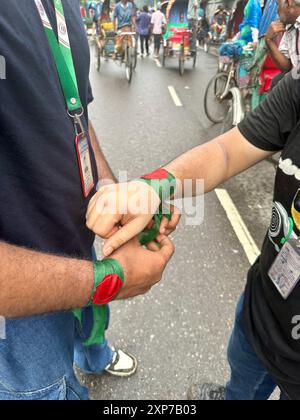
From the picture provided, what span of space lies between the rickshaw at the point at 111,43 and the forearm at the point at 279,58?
539 centimetres

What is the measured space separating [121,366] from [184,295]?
2.26 feet

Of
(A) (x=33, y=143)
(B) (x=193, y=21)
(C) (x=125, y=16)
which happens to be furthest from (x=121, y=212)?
(B) (x=193, y=21)

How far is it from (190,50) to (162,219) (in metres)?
9.38

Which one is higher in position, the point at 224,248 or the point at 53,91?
the point at 53,91

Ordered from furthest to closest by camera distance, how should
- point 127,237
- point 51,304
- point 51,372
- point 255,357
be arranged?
point 255,357 < point 51,372 < point 127,237 < point 51,304

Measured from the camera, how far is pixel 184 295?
221 cm

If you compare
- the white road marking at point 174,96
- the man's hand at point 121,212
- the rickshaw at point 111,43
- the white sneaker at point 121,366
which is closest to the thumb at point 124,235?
the man's hand at point 121,212

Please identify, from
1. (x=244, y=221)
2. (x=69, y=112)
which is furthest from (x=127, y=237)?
(x=244, y=221)

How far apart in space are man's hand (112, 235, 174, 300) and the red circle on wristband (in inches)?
1.0

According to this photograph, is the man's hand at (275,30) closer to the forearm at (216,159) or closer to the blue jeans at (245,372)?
the forearm at (216,159)

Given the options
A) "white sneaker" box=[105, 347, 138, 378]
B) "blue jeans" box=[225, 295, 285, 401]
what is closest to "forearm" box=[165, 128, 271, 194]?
"blue jeans" box=[225, 295, 285, 401]

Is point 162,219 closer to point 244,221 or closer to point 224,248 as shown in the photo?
point 224,248

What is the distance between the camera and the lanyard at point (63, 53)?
81cm

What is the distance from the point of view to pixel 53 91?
79 cm
